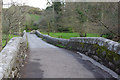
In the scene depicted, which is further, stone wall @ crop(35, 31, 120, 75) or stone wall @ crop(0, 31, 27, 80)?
stone wall @ crop(35, 31, 120, 75)

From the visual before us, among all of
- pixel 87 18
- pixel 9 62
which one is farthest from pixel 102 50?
pixel 87 18

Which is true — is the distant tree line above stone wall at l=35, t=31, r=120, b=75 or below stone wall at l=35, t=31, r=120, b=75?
above

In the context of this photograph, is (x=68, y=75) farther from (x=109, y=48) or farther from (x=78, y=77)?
(x=109, y=48)

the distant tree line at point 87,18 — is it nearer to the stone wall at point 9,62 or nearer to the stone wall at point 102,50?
the stone wall at point 102,50

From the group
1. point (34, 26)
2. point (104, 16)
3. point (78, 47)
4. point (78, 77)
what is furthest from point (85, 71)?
point (34, 26)

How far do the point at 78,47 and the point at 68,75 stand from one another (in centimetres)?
525

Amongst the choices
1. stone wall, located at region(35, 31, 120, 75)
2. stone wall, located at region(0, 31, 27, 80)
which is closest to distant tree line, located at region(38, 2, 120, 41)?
stone wall, located at region(35, 31, 120, 75)

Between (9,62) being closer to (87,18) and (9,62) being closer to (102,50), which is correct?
(102,50)

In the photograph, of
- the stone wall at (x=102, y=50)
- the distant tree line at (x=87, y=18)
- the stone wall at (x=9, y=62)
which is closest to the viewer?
the stone wall at (x=9, y=62)

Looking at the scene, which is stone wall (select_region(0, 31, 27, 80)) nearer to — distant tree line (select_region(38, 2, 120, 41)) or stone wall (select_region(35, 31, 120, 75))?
distant tree line (select_region(38, 2, 120, 41))

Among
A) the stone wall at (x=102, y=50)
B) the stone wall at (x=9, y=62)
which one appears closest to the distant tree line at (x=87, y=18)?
the stone wall at (x=102, y=50)

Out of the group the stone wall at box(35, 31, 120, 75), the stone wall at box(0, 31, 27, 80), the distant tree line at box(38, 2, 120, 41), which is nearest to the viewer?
the stone wall at box(0, 31, 27, 80)

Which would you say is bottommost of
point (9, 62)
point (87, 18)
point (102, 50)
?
point (102, 50)

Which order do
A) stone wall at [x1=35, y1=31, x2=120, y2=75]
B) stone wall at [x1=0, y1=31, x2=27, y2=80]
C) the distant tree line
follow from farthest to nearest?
the distant tree line, stone wall at [x1=35, y1=31, x2=120, y2=75], stone wall at [x1=0, y1=31, x2=27, y2=80]
